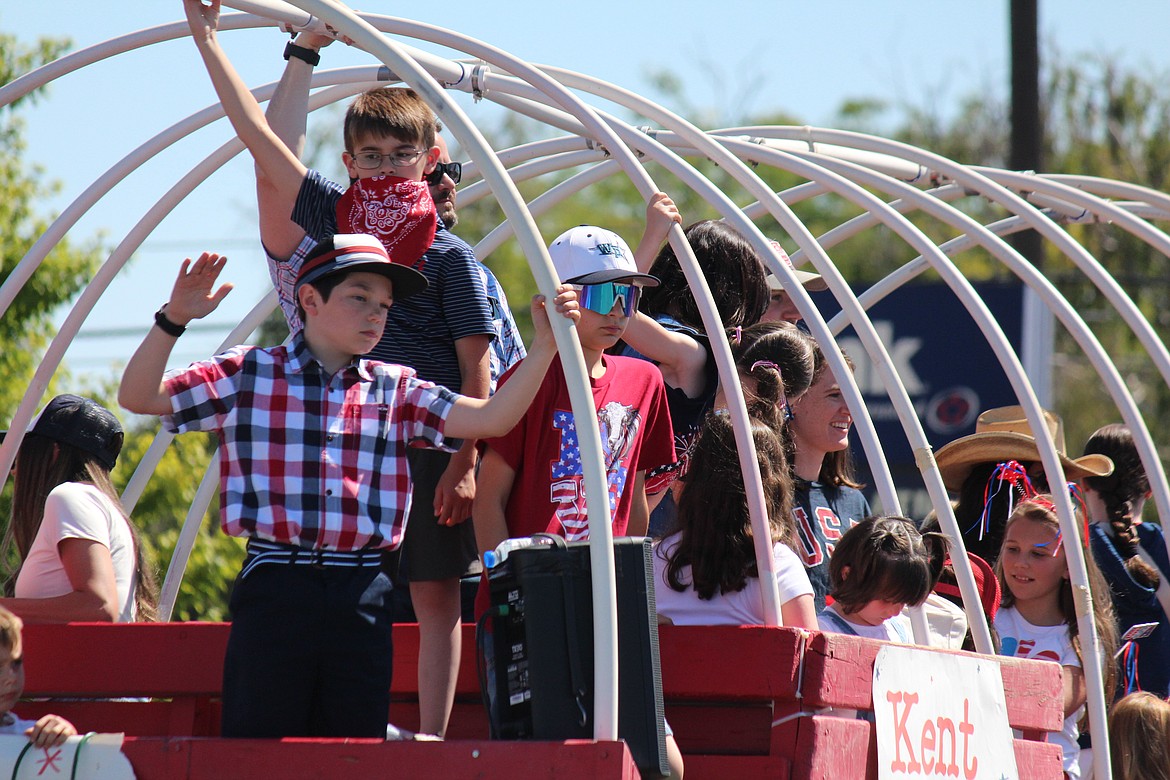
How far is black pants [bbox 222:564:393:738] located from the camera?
338 centimetres

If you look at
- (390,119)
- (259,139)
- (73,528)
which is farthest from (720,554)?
(73,528)

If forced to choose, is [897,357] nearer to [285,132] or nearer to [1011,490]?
[1011,490]

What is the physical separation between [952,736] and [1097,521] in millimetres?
2783

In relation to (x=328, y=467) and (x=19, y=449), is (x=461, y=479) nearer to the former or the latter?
(x=328, y=467)

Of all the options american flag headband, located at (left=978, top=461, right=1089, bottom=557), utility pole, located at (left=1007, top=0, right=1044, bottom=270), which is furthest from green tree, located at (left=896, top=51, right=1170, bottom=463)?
american flag headband, located at (left=978, top=461, right=1089, bottom=557)

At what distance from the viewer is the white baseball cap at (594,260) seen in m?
4.18

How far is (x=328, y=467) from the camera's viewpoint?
3.48 meters

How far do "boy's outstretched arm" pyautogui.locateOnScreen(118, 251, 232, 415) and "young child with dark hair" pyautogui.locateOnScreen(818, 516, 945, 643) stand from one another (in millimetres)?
2099

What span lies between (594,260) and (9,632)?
1.81 metres

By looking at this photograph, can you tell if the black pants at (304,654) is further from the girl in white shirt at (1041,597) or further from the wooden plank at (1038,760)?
the girl in white shirt at (1041,597)

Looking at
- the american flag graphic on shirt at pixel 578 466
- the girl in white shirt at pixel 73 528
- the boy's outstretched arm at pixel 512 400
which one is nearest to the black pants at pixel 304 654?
the boy's outstretched arm at pixel 512 400

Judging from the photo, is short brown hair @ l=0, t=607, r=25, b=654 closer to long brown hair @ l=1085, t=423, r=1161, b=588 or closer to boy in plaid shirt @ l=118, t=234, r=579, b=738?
boy in plaid shirt @ l=118, t=234, r=579, b=738

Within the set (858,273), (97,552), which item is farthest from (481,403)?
(858,273)

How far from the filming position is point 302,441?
348 cm
